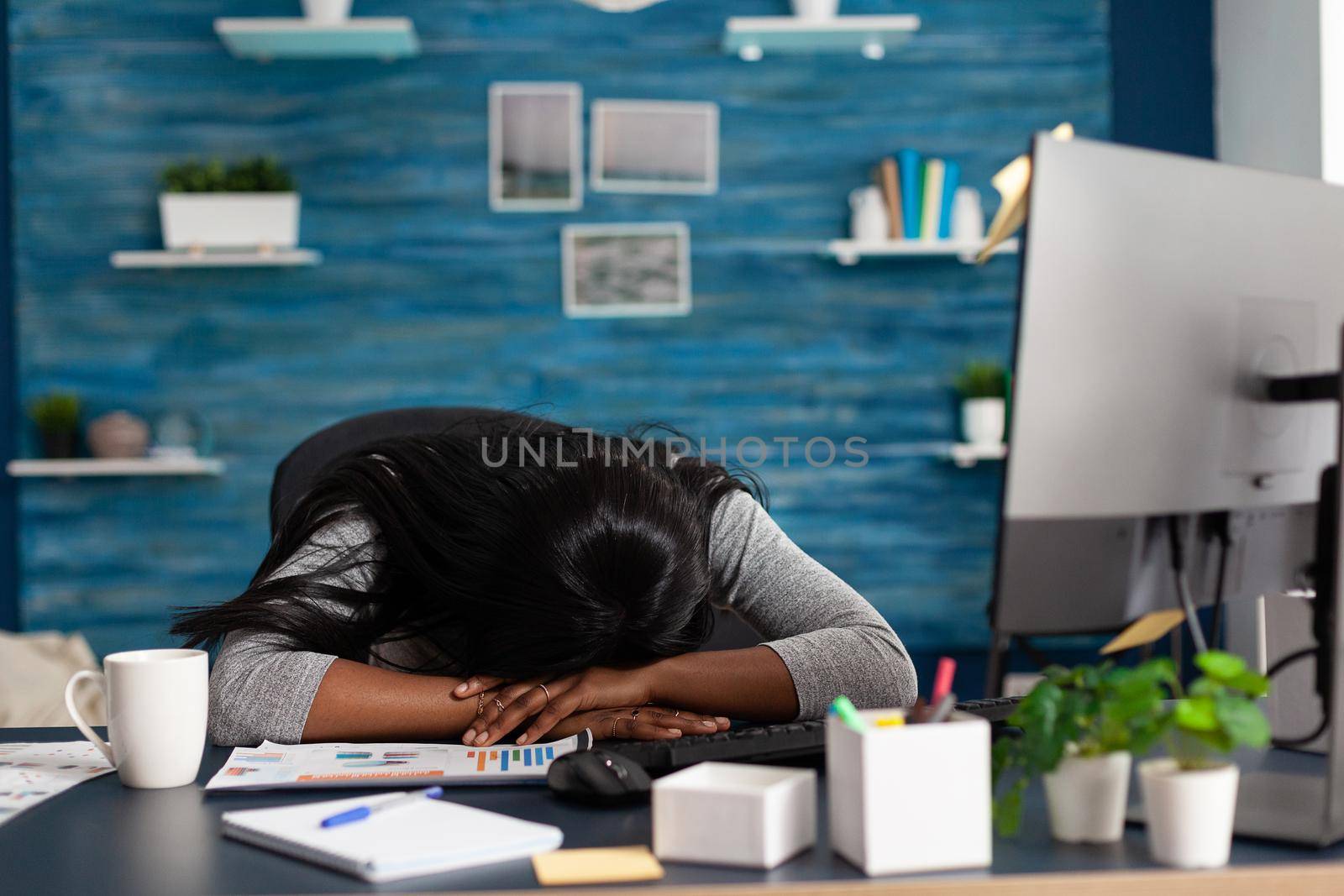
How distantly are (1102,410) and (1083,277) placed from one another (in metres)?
0.08

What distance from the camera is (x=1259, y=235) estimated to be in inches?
29.8

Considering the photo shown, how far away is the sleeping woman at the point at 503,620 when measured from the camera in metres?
1.09

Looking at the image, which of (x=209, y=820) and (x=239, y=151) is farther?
(x=239, y=151)

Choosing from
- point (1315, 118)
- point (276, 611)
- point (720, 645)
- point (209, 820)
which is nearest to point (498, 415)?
point (720, 645)

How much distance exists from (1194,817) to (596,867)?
319 millimetres

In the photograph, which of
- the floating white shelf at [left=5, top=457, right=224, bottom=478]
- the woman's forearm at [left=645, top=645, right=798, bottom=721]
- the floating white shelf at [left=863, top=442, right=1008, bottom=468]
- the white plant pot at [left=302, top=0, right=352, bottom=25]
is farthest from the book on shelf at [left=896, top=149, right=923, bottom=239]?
the woman's forearm at [left=645, top=645, right=798, bottom=721]

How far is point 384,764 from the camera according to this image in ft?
3.03

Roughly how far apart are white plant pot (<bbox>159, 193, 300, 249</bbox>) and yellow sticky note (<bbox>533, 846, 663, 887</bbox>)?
2678 millimetres

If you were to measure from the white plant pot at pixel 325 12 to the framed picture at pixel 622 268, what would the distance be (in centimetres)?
78

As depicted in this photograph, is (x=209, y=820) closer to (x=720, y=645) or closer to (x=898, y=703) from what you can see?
(x=898, y=703)

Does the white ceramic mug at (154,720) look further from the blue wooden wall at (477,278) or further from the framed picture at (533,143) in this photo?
the framed picture at (533,143)

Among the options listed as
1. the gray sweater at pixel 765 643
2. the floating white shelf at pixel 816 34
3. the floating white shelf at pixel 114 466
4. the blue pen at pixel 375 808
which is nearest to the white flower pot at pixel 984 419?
the floating white shelf at pixel 816 34

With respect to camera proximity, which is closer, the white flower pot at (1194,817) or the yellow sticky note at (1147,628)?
the white flower pot at (1194,817)

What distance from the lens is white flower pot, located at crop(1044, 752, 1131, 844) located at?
66cm
